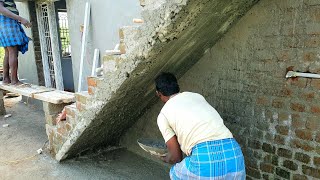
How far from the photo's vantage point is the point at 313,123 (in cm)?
253

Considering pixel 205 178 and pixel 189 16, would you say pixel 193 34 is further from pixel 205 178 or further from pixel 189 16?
pixel 205 178

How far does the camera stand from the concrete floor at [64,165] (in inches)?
143

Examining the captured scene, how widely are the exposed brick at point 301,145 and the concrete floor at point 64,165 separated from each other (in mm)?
1656

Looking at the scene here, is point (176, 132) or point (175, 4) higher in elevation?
point (175, 4)

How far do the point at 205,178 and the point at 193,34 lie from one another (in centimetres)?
132

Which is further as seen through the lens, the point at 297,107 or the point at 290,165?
the point at 290,165

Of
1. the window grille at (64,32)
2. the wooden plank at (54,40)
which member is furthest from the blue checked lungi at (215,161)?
the window grille at (64,32)

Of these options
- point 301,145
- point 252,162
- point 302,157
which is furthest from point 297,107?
point 252,162

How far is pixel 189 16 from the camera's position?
2215mm

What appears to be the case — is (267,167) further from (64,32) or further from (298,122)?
(64,32)

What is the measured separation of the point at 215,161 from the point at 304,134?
103 cm

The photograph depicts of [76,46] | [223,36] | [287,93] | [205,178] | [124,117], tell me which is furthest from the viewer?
[76,46]

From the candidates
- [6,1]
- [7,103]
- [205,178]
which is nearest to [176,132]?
[205,178]

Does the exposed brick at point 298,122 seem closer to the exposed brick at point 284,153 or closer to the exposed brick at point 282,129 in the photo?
the exposed brick at point 282,129
